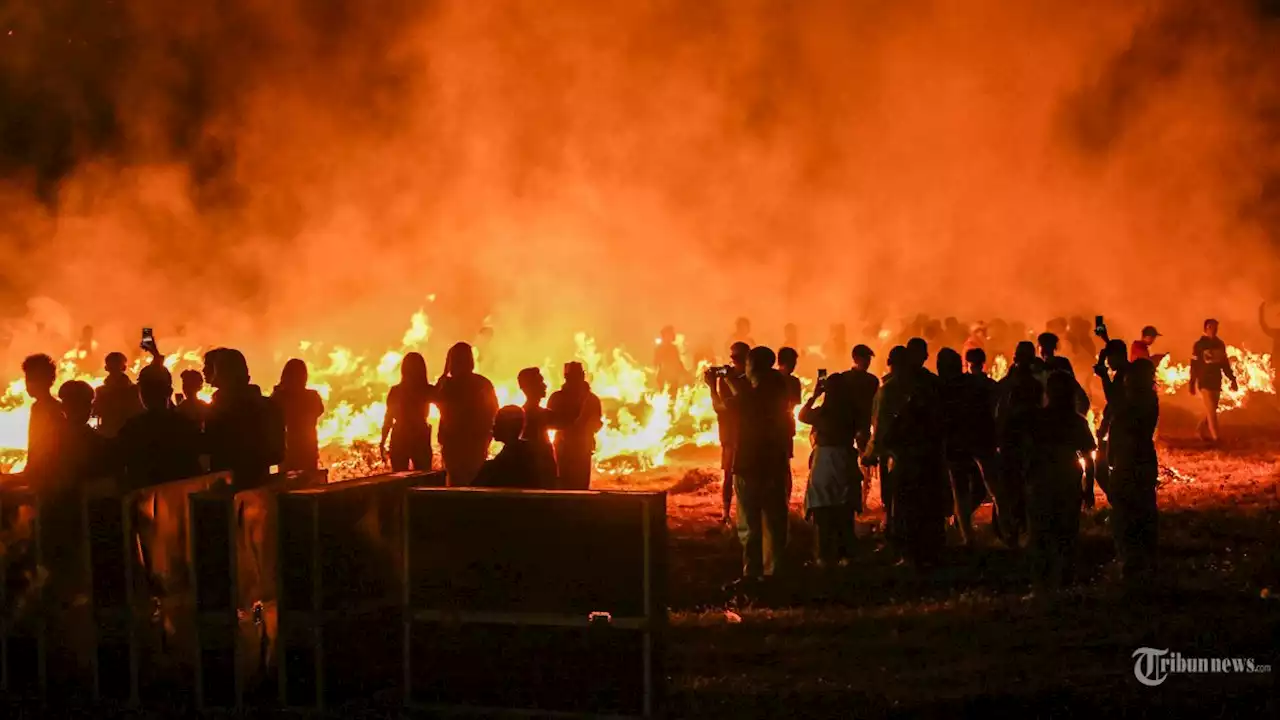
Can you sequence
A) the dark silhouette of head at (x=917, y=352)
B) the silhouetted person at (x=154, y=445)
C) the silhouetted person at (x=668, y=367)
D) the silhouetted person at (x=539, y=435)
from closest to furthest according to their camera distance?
the silhouetted person at (x=539, y=435) < the silhouetted person at (x=154, y=445) < the dark silhouette of head at (x=917, y=352) < the silhouetted person at (x=668, y=367)

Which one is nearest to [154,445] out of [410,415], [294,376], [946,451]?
[294,376]

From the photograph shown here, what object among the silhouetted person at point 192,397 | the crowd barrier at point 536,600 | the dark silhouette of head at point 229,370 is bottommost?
the crowd barrier at point 536,600

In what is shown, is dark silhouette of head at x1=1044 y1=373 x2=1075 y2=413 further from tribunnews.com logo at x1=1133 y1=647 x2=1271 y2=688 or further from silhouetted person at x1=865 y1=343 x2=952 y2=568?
tribunnews.com logo at x1=1133 y1=647 x2=1271 y2=688

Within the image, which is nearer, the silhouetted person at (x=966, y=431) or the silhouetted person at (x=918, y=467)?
the silhouetted person at (x=918, y=467)

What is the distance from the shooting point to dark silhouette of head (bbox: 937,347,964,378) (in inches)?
361

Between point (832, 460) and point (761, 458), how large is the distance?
0.71 metres

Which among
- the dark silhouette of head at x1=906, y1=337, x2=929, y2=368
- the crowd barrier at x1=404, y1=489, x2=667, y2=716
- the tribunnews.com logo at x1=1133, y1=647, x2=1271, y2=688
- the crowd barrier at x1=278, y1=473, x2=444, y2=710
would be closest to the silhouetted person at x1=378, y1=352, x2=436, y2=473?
the dark silhouette of head at x1=906, y1=337, x2=929, y2=368

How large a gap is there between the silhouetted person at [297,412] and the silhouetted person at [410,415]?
0.09 metres

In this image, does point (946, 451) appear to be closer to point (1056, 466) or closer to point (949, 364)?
point (949, 364)

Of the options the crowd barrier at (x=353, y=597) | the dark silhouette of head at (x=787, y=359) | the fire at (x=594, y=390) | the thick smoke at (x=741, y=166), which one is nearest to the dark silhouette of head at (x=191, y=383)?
the crowd barrier at (x=353, y=597)

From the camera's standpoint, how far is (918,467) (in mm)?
8906

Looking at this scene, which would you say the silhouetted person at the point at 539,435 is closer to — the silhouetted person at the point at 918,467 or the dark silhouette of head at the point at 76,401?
the dark silhouette of head at the point at 76,401

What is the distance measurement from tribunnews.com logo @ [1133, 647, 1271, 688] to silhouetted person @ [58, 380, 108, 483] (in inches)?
210

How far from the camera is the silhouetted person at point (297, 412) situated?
9.40m
